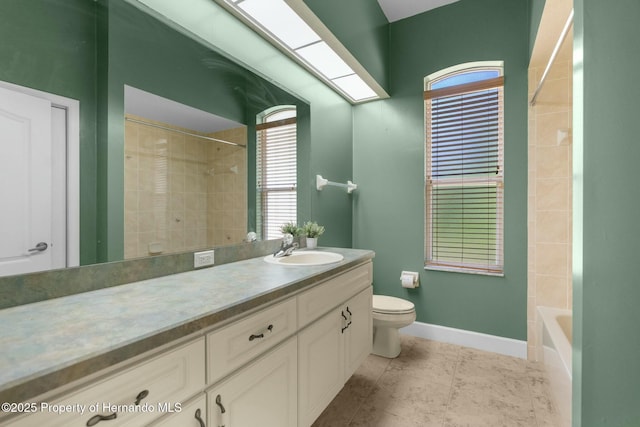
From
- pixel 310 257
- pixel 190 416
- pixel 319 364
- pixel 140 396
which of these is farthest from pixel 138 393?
pixel 310 257

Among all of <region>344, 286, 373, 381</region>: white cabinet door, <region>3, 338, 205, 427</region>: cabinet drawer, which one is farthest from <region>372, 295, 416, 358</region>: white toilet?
<region>3, 338, 205, 427</region>: cabinet drawer

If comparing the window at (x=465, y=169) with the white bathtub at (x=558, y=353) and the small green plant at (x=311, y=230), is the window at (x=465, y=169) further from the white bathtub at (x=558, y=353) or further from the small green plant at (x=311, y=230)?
the small green plant at (x=311, y=230)

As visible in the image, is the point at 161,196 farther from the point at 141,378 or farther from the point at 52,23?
the point at 141,378

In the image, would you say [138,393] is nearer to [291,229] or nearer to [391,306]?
[291,229]

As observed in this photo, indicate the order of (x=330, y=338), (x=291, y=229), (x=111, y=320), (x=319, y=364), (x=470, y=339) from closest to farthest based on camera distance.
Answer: (x=111, y=320)
(x=319, y=364)
(x=330, y=338)
(x=291, y=229)
(x=470, y=339)

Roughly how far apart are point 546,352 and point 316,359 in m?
1.77

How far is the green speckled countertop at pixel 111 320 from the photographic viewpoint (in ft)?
1.96

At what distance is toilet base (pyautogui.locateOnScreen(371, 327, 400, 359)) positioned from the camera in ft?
8.10

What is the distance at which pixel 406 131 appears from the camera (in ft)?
9.54

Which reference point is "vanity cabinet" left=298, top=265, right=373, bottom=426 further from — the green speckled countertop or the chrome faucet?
the chrome faucet

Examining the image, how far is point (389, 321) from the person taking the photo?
235 cm

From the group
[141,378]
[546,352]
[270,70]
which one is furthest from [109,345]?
[546,352]

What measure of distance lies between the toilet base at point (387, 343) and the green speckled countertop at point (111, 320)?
1384 millimetres

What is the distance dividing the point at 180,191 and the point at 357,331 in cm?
138
